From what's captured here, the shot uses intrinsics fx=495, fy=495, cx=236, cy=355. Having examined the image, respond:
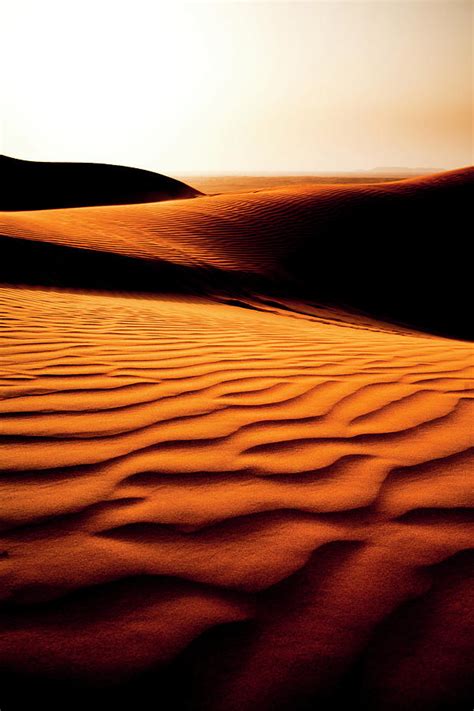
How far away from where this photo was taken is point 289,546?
4.30 feet

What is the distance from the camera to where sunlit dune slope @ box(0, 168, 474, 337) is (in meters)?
9.05

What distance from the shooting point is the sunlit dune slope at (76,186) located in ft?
98.1

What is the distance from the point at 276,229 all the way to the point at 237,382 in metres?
10.1

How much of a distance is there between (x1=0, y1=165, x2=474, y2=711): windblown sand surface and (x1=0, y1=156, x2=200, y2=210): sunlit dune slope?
29.9m

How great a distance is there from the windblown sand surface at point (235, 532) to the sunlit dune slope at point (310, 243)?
20.2ft

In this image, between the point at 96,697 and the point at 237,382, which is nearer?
the point at 96,697

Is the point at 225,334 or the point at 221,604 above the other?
the point at 225,334

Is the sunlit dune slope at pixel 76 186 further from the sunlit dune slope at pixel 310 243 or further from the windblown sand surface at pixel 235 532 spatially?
the windblown sand surface at pixel 235 532

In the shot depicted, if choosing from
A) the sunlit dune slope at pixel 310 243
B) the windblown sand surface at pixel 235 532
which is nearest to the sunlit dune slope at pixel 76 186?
the sunlit dune slope at pixel 310 243

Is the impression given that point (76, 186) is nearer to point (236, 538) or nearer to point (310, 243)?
point (310, 243)

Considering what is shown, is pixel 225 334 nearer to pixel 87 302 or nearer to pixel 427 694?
pixel 87 302

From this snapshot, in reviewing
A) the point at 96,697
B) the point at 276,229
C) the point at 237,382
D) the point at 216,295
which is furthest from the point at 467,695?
the point at 276,229

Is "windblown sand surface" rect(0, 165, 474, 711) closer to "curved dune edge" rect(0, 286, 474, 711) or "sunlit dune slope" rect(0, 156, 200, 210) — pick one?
"curved dune edge" rect(0, 286, 474, 711)

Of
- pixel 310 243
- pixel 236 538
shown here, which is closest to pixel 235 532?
pixel 236 538
